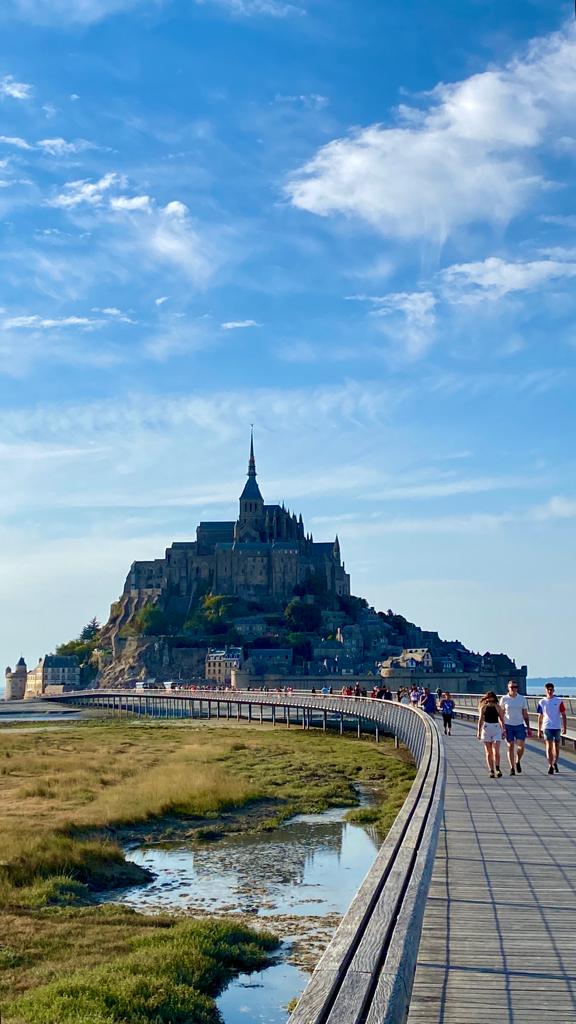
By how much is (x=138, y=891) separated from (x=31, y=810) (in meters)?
8.62

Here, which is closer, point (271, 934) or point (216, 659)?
point (271, 934)

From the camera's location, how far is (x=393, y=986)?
18.4 feet

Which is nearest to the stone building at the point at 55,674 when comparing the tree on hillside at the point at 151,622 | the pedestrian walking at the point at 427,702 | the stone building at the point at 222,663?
the tree on hillside at the point at 151,622

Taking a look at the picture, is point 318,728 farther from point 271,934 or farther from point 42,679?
point 42,679

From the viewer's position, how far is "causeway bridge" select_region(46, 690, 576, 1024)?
229 inches

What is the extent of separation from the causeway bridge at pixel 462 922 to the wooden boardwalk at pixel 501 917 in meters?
0.01

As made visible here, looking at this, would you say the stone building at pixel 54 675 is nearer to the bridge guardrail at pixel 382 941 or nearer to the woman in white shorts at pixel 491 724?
the woman in white shorts at pixel 491 724

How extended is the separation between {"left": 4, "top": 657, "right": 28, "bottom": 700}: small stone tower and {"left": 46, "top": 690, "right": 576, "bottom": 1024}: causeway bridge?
604 feet

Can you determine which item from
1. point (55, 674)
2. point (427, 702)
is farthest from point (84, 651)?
point (427, 702)

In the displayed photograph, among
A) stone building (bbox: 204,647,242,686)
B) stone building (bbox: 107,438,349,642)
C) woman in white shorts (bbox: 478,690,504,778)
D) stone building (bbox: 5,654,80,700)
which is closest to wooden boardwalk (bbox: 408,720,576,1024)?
woman in white shorts (bbox: 478,690,504,778)

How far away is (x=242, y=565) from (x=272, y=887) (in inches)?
5960

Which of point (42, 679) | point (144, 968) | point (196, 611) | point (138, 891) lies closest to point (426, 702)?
point (138, 891)

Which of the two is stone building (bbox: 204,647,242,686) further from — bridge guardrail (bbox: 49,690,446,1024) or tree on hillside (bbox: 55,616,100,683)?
bridge guardrail (bbox: 49,690,446,1024)

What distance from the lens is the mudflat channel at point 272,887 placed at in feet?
38.2
